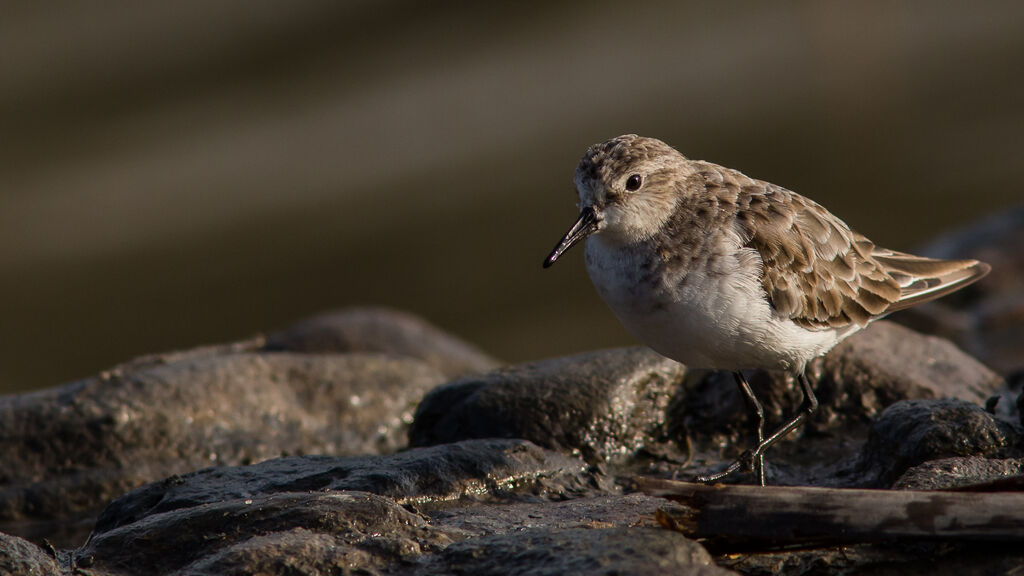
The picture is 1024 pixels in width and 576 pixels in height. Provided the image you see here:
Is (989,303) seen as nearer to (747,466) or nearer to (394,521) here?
(747,466)

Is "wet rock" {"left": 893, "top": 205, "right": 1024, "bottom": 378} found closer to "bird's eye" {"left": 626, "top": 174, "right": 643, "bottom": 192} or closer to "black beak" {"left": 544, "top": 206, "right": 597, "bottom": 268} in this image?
"bird's eye" {"left": 626, "top": 174, "right": 643, "bottom": 192}

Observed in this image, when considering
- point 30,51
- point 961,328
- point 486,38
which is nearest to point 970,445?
point 961,328

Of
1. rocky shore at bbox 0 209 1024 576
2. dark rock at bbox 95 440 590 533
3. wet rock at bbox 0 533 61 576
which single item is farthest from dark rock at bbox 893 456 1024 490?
wet rock at bbox 0 533 61 576

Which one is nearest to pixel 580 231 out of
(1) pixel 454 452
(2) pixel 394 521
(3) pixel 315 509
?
(1) pixel 454 452

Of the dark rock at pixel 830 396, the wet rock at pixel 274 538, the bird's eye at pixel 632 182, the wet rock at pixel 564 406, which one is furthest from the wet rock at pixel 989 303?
the wet rock at pixel 274 538

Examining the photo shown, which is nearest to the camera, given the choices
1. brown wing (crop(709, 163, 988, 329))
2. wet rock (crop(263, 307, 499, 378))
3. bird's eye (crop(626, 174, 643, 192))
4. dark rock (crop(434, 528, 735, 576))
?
dark rock (crop(434, 528, 735, 576))

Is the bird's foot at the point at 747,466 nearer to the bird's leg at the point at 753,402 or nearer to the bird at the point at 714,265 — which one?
the bird at the point at 714,265
